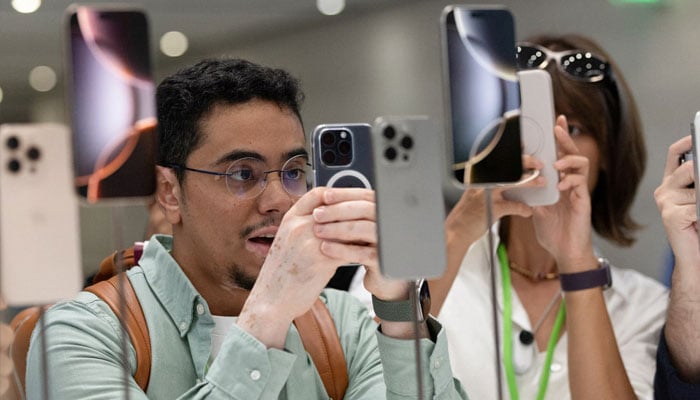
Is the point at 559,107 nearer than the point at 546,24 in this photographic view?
Yes

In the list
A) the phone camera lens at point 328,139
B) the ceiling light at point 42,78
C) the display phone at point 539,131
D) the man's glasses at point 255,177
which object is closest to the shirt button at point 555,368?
the display phone at point 539,131

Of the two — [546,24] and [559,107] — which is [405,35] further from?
[559,107]

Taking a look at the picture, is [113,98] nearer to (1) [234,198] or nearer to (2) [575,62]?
(1) [234,198]

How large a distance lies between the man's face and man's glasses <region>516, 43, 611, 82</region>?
531 mm

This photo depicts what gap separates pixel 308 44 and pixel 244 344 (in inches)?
109

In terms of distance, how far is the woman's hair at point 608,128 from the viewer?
1.78m

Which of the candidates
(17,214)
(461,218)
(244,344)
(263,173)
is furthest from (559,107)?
(17,214)

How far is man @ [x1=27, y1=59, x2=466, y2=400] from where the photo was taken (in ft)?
3.57

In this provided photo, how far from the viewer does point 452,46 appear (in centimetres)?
91

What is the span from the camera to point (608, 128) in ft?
5.96

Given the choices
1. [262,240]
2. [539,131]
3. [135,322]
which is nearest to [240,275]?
[262,240]

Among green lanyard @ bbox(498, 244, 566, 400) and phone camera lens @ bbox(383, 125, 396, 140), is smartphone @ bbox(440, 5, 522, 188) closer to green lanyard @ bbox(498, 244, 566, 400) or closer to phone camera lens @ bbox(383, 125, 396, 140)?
phone camera lens @ bbox(383, 125, 396, 140)

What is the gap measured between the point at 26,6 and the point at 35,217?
2689 millimetres

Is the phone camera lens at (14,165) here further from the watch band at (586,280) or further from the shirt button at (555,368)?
the shirt button at (555,368)
